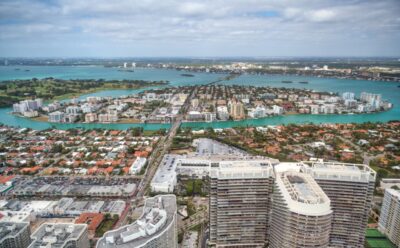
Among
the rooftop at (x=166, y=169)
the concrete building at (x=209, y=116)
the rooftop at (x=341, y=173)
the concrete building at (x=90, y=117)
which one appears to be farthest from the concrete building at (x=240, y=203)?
the concrete building at (x=90, y=117)

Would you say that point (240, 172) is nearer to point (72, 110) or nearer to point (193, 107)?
point (193, 107)

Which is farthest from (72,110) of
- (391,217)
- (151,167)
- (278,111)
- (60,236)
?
(391,217)

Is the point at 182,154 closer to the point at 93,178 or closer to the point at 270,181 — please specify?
the point at 93,178

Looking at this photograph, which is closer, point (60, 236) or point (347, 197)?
point (60, 236)

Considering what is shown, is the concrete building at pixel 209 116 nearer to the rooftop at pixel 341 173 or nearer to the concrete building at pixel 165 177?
the concrete building at pixel 165 177

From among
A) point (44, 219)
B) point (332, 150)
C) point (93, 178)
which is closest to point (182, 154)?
point (93, 178)
